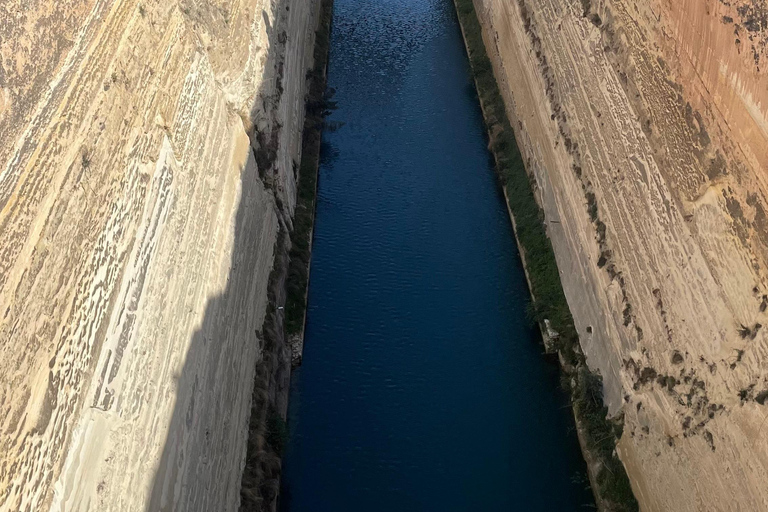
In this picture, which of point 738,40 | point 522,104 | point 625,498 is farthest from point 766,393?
point 522,104

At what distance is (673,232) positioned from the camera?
5.60 meters

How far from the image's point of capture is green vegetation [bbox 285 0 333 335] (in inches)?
299

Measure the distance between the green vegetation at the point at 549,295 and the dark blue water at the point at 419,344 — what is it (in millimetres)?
195

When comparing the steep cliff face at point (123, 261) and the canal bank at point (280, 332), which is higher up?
the steep cliff face at point (123, 261)

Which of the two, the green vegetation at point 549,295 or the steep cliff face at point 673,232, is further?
the green vegetation at point 549,295

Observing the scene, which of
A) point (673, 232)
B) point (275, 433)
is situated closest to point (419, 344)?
point (275, 433)

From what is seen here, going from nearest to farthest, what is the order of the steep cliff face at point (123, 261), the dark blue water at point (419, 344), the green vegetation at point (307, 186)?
the steep cliff face at point (123, 261)
the dark blue water at point (419, 344)
the green vegetation at point (307, 186)

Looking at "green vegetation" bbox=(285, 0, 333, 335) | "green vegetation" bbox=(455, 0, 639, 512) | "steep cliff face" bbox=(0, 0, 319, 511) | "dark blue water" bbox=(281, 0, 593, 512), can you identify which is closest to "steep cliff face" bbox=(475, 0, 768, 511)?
"green vegetation" bbox=(455, 0, 639, 512)

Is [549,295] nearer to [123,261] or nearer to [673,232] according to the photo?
[673,232]

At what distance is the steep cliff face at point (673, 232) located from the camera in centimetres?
466

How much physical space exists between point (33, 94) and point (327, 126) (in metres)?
6.48

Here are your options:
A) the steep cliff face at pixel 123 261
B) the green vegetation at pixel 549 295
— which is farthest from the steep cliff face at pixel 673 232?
the steep cliff face at pixel 123 261

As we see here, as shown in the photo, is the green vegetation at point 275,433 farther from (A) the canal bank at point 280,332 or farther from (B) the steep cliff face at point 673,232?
(B) the steep cliff face at point 673,232

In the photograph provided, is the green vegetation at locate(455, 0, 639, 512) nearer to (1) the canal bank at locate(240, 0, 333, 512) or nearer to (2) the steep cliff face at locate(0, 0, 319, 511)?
(1) the canal bank at locate(240, 0, 333, 512)
